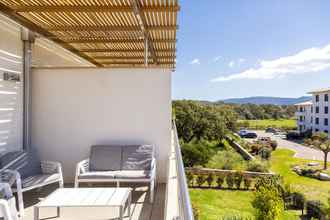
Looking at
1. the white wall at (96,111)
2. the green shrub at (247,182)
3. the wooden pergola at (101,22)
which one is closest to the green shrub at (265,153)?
the green shrub at (247,182)

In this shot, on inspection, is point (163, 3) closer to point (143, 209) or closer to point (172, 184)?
point (172, 184)

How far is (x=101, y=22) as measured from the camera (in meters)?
4.25

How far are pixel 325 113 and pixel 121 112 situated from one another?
3499cm

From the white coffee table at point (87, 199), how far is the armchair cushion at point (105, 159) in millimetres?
1099

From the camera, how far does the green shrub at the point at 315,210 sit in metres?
11.0

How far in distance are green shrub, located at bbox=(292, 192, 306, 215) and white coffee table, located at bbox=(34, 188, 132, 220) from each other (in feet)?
38.5

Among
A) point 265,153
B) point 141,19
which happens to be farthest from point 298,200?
point 141,19

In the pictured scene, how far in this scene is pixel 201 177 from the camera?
1474 centimetres

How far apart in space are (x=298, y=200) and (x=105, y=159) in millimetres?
11474

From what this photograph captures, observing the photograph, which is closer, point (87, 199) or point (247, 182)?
point (87, 199)

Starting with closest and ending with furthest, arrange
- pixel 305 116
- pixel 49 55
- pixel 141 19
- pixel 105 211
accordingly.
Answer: pixel 105 211, pixel 141 19, pixel 49 55, pixel 305 116

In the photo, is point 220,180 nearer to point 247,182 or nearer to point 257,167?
point 247,182

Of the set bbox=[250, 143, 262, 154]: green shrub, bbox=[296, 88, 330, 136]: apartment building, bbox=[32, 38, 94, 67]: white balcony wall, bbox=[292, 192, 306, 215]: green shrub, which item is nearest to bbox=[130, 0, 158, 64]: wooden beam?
bbox=[32, 38, 94, 67]: white balcony wall

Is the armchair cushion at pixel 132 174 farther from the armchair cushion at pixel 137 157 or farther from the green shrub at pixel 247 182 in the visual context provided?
the green shrub at pixel 247 182
